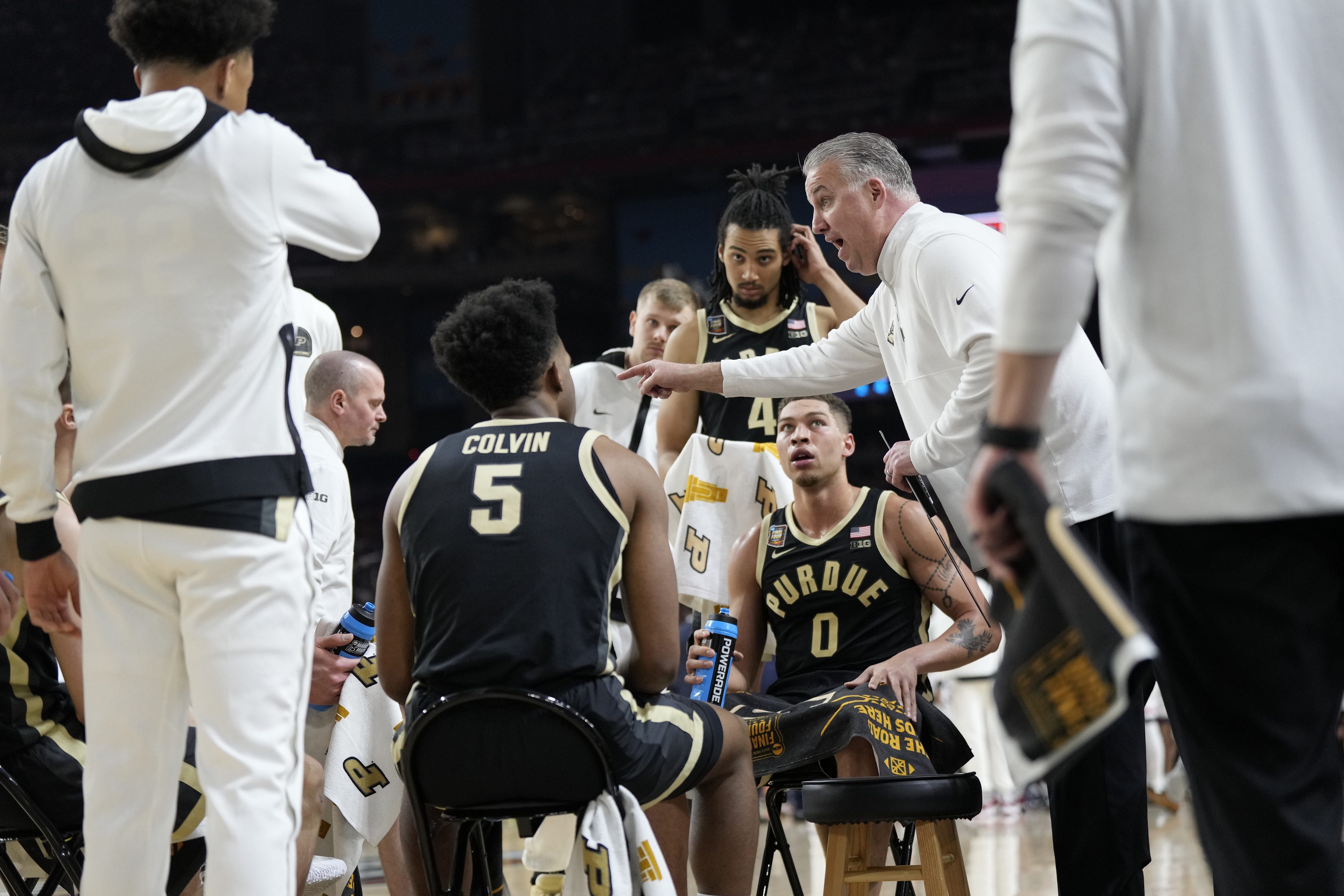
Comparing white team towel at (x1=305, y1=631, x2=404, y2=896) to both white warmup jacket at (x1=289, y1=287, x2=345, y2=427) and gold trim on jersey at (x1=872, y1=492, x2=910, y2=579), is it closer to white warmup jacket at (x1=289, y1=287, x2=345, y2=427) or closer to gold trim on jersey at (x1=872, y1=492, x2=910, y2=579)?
white warmup jacket at (x1=289, y1=287, x2=345, y2=427)

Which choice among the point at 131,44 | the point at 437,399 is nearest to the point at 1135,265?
the point at 131,44

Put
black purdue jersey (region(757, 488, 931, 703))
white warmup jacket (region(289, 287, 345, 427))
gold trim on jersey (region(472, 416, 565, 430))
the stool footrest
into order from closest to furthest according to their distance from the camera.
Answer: gold trim on jersey (region(472, 416, 565, 430)) < the stool footrest < black purdue jersey (region(757, 488, 931, 703)) < white warmup jacket (region(289, 287, 345, 427))

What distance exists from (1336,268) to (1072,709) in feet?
1.82

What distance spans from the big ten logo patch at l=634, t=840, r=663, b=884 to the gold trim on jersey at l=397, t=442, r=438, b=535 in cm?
76

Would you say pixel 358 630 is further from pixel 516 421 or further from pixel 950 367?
pixel 950 367

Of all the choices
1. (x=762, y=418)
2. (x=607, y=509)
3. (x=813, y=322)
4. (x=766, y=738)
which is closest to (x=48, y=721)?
(x=607, y=509)

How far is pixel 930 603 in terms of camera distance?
341 centimetres

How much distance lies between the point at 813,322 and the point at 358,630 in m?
1.98

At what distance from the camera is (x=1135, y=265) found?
139cm

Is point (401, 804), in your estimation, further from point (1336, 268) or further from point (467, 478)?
point (1336, 268)

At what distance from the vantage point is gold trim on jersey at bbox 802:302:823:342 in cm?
422

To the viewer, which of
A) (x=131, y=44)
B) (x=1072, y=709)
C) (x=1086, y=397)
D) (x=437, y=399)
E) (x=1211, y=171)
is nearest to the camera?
(x=1072, y=709)

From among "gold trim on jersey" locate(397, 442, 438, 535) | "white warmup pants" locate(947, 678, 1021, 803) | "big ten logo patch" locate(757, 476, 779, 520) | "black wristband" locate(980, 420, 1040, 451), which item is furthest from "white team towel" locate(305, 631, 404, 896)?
"white warmup pants" locate(947, 678, 1021, 803)

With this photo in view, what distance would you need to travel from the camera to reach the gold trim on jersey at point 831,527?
340 centimetres
